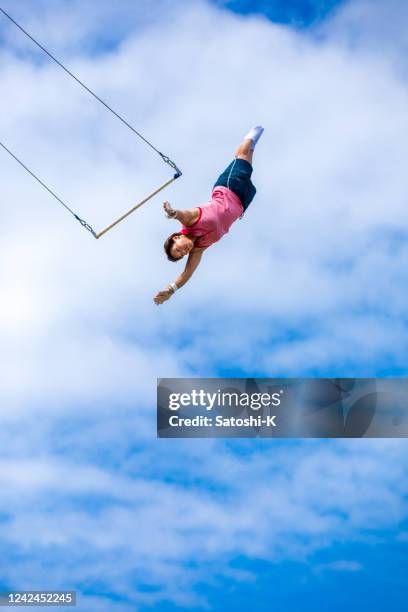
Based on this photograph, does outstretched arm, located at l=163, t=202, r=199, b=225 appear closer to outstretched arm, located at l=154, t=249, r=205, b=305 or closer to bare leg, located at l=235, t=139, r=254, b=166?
outstretched arm, located at l=154, t=249, r=205, b=305

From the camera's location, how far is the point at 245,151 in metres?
16.5

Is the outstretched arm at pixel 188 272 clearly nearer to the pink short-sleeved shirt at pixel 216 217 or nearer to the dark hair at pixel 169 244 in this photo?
the pink short-sleeved shirt at pixel 216 217

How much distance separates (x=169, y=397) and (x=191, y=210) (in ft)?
19.0

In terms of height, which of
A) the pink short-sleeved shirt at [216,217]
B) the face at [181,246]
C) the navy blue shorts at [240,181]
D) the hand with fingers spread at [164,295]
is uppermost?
the navy blue shorts at [240,181]

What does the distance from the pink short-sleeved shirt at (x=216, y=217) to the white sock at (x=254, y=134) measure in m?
1.15

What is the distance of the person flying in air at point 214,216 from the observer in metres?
15.5

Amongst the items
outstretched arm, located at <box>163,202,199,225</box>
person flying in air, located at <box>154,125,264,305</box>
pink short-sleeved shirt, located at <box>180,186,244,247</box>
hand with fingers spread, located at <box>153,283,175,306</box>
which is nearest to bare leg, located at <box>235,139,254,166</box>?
person flying in air, located at <box>154,125,264,305</box>

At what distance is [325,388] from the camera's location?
2064 cm

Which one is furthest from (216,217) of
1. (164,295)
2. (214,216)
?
(164,295)

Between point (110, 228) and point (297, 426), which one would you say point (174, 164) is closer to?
point (110, 228)

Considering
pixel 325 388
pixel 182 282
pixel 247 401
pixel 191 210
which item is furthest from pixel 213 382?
pixel 191 210

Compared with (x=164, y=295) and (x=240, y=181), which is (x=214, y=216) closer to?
(x=240, y=181)

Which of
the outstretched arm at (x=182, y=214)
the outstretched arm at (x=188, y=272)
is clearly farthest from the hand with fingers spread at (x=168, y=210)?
the outstretched arm at (x=188, y=272)

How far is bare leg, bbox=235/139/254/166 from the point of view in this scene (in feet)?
54.1
